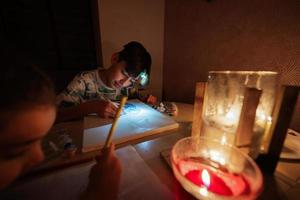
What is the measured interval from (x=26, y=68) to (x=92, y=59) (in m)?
1.32

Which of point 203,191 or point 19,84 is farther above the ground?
point 19,84

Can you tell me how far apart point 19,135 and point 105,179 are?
18cm

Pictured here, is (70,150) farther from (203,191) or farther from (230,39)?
(230,39)

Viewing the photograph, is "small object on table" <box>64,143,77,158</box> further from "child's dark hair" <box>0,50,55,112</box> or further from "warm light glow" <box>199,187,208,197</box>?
"warm light glow" <box>199,187,208,197</box>

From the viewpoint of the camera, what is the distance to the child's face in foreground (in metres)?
0.24

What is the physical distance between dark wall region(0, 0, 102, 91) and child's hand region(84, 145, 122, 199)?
3.57 ft

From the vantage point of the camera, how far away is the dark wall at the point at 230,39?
60 centimetres

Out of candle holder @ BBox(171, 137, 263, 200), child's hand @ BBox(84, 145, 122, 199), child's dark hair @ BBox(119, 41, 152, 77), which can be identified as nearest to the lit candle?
candle holder @ BBox(171, 137, 263, 200)

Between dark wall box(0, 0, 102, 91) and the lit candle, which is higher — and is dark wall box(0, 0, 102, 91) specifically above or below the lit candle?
above

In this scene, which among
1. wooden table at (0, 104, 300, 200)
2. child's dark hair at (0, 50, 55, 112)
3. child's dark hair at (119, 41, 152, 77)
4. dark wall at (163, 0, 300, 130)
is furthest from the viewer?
child's dark hair at (119, 41, 152, 77)

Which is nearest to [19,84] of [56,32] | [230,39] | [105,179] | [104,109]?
[105,179]

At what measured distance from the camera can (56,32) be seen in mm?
1334

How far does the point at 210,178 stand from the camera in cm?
34

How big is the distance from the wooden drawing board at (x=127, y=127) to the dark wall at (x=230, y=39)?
1.49 feet
